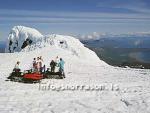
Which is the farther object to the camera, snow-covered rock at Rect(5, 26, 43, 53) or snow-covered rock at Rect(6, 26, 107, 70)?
snow-covered rock at Rect(5, 26, 43, 53)

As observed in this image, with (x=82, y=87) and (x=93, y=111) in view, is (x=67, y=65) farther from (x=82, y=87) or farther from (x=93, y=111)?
(x=93, y=111)

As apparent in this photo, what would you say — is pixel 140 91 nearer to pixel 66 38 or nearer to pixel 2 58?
pixel 2 58

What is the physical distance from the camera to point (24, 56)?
5653cm

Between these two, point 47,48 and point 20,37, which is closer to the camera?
point 47,48

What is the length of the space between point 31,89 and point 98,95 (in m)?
6.26

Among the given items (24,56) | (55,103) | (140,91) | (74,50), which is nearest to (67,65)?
(24,56)

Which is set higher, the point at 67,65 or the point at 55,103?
the point at 67,65

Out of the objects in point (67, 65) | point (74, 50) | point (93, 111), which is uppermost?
point (74, 50)

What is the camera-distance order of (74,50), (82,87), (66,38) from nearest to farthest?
(82,87), (74,50), (66,38)

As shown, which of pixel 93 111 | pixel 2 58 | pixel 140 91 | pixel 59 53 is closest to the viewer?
pixel 93 111

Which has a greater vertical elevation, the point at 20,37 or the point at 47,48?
the point at 20,37

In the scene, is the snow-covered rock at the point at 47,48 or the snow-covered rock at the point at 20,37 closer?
the snow-covered rock at the point at 47,48

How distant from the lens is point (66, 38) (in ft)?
264

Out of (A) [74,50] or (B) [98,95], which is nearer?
(B) [98,95]
